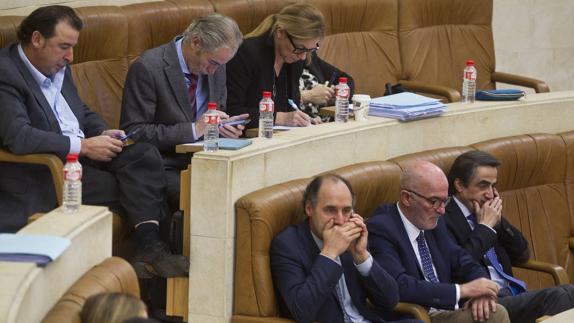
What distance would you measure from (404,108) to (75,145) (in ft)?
5.53

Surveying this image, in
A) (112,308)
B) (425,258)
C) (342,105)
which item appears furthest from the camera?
(342,105)

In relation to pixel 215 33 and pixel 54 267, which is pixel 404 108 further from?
pixel 54 267

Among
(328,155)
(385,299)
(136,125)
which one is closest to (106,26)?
(136,125)

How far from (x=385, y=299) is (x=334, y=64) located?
3096 mm

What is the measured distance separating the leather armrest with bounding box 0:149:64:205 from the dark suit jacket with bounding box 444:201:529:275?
1.76 meters

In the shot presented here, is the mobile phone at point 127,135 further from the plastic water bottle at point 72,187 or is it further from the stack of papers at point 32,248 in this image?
the stack of papers at point 32,248

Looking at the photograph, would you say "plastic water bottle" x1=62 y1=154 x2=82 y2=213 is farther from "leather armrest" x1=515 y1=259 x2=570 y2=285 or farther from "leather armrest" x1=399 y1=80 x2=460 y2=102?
"leather armrest" x1=399 y1=80 x2=460 y2=102

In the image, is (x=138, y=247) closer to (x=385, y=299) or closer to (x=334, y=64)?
(x=385, y=299)

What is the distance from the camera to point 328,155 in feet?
18.7

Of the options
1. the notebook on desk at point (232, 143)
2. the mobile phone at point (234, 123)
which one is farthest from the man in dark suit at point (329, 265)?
the mobile phone at point (234, 123)

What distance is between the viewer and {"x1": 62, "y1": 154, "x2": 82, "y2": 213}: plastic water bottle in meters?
4.34

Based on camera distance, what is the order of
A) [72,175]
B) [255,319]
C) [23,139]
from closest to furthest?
[72,175] → [255,319] → [23,139]

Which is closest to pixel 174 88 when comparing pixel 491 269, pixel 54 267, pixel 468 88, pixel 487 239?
pixel 487 239

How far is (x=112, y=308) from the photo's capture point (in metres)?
3.47
